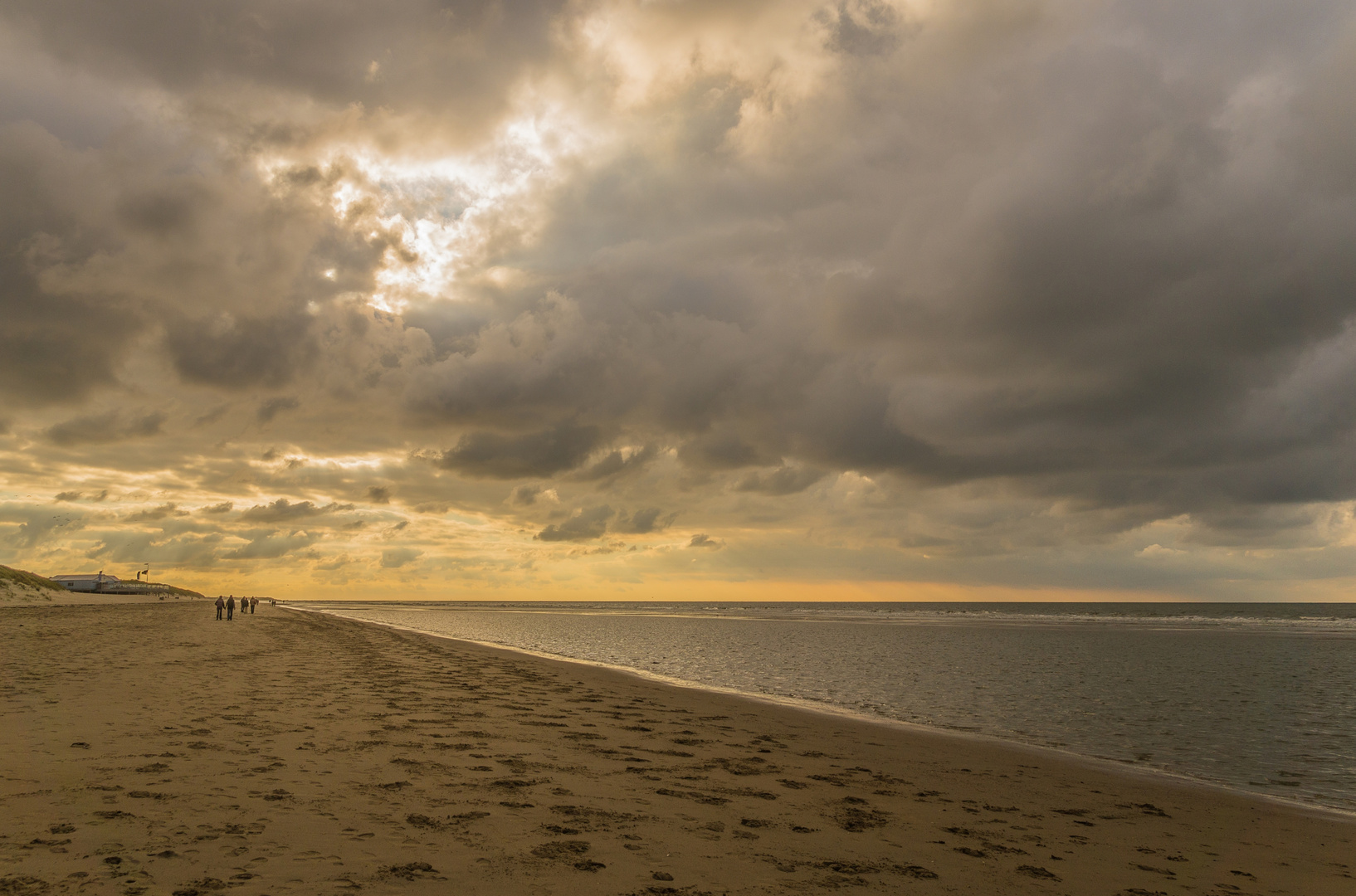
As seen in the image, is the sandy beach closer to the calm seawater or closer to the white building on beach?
the calm seawater

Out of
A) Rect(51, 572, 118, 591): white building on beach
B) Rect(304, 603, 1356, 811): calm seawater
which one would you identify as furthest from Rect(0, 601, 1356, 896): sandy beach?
Rect(51, 572, 118, 591): white building on beach

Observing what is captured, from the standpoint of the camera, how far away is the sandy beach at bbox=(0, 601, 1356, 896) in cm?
735

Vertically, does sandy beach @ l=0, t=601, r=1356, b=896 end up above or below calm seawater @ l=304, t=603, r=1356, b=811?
above

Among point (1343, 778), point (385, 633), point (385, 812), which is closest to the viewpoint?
point (385, 812)

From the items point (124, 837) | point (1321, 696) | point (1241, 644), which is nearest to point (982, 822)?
point (124, 837)

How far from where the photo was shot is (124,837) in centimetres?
750

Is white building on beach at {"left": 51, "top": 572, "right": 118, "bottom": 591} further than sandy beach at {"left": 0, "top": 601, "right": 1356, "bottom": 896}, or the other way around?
white building on beach at {"left": 51, "top": 572, "right": 118, "bottom": 591}

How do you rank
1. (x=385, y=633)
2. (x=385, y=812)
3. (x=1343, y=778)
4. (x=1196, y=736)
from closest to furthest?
(x=385, y=812) → (x=1343, y=778) → (x=1196, y=736) → (x=385, y=633)

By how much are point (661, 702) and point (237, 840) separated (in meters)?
16.1

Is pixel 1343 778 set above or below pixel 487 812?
below

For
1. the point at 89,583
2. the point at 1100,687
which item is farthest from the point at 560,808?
the point at 89,583

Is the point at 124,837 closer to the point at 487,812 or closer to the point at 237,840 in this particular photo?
the point at 237,840

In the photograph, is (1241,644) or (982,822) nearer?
(982,822)

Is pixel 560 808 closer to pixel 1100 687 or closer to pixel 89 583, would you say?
pixel 1100 687
